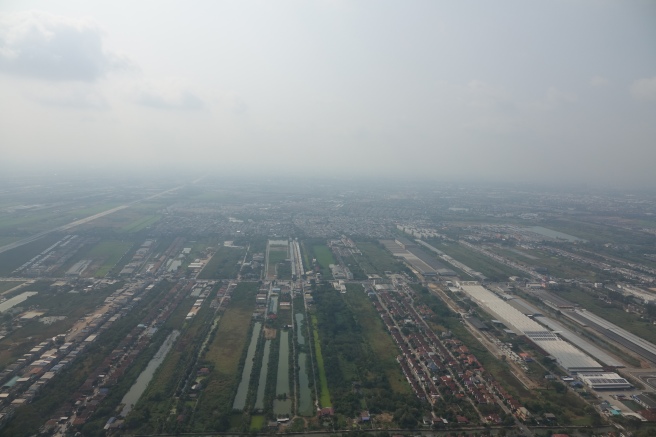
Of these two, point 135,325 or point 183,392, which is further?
point 135,325

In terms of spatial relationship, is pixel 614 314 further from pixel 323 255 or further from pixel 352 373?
pixel 323 255

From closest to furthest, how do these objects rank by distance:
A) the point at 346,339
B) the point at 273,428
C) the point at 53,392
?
1. the point at 273,428
2. the point at 53,392
3. the point at 346,339

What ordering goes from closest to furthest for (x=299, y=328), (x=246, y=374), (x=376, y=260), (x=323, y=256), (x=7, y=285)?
(x=246, y=374) < (x=299, y=328) < (x=7, y=285) < (x=376, y=260) < (x=323, y=256)

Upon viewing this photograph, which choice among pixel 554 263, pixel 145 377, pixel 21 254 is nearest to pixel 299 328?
pixel 145 377

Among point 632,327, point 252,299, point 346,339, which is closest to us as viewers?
point 346,339

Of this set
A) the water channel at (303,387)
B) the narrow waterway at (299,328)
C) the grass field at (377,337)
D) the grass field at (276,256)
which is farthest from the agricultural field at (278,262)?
the water channel at (303,387)

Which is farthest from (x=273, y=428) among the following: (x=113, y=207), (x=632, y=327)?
(x=113, y=207)

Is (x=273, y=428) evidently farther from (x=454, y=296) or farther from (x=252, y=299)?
(x=454, y=296)

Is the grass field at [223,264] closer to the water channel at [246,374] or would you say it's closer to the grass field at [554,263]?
the water channel at [246,374]
